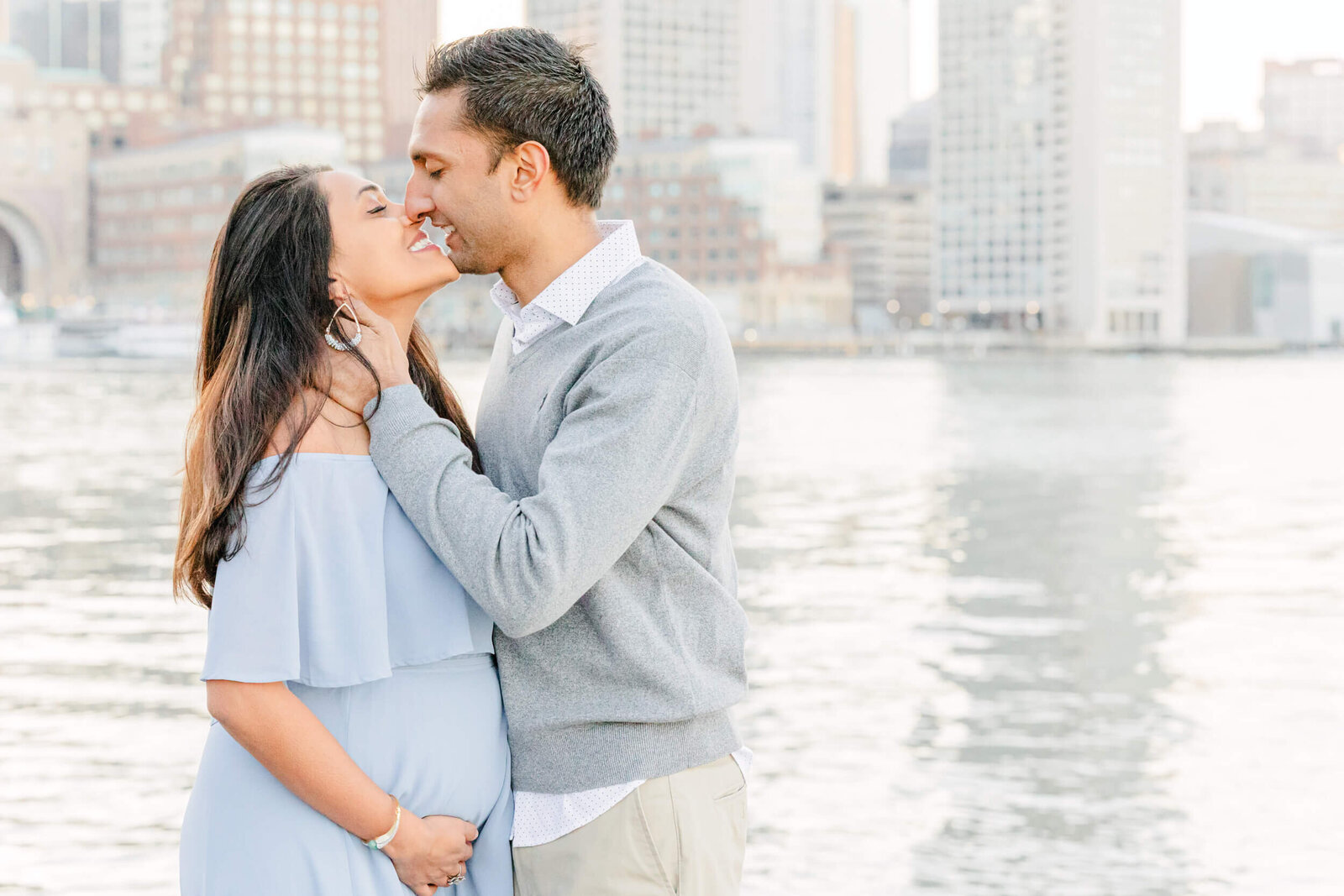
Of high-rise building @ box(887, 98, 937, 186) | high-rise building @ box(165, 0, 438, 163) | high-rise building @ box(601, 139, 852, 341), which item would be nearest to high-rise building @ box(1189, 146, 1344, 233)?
high-rise building @ box(887, 98, 937, 186)

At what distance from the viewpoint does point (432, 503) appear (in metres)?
1.92

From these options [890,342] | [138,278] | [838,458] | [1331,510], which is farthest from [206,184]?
[1331,510]

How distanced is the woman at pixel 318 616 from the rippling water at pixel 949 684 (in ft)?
10.3

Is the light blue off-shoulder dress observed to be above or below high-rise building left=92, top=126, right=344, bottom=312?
below

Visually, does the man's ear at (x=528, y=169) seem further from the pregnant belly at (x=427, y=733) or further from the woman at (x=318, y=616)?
the pregnant belly at (x=427, y=733)

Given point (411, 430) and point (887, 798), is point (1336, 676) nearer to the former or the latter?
point (887, 798)

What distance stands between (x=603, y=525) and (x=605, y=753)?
0.31m

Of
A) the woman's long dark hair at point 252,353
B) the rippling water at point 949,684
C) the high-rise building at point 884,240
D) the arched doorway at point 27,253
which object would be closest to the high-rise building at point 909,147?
the high-rise building at point 884,240

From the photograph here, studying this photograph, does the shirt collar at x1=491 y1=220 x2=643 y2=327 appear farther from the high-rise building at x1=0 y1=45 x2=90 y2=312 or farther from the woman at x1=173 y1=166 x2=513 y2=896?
the high-rise building at x1=0 y1=45 x2=90 y2=312

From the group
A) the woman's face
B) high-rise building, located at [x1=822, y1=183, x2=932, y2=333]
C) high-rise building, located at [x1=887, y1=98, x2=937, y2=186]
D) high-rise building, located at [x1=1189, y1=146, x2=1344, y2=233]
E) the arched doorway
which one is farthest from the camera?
high-rise building, located at [x1=887, y1=98, x2=937, y2=186]

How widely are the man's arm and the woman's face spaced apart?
0.79 ft

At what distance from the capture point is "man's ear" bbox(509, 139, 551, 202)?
203 centimetres

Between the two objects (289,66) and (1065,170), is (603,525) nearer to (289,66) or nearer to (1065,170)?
(289,66)

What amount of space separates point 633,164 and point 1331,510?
8598 cm
